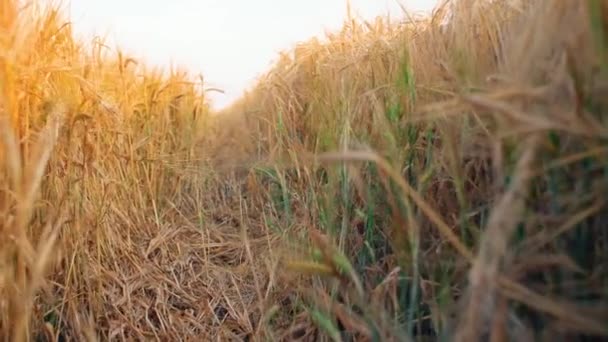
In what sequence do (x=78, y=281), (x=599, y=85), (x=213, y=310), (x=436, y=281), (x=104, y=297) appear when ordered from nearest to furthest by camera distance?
(x=599, y=85) → (x=436, y=281) → (x=78, y=281) → (x=104, y=297) → (x=213, y=310)

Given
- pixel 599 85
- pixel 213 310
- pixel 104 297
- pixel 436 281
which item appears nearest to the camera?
pixel 599 85

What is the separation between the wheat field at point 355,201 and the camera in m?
0.64

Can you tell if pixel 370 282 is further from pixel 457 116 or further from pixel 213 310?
pixel 213 310

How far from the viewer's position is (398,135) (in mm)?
1123

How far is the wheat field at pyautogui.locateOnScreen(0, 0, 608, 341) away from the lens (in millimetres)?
638

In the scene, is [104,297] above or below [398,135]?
below

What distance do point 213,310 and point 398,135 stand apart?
25.6 inches

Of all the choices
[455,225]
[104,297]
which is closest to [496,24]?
[455,225]

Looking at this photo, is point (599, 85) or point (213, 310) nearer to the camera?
point (599, 85)

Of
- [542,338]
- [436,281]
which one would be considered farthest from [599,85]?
[436,281]

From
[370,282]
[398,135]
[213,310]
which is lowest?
[213,310]

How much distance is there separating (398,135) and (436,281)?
0.34m

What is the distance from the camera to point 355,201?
1250 mm

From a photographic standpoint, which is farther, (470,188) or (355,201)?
(355,201)
